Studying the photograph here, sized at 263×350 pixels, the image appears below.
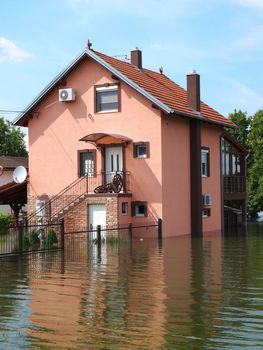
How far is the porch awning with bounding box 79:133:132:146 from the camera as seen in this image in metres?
28.9

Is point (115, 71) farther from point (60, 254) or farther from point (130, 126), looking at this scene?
point (60, 254)

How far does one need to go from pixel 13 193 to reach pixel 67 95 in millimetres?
6994

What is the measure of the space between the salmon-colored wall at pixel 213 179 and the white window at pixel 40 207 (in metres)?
8.40

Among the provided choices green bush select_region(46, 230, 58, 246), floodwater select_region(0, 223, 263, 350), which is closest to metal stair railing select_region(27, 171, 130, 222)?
green bush select_region(46, 230, 58, 246)

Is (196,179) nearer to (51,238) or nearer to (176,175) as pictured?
(176,175)

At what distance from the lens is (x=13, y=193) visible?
3406 cm

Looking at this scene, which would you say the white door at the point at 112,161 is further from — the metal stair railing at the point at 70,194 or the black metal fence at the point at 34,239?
the black metal fence at the point at 34,239

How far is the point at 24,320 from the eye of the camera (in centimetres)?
999

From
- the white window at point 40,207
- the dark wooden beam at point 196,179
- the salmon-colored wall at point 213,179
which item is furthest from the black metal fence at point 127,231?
the salmon-colored wall at point 213,179

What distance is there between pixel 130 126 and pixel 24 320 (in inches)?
787

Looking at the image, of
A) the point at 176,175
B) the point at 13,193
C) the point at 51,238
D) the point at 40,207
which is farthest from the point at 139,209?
the point at 13,193

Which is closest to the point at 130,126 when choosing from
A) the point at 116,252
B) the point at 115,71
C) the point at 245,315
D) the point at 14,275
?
the point at 115,71

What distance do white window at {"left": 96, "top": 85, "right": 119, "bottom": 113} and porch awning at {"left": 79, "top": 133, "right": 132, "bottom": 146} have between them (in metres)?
1.56

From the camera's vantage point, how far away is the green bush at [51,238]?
2401 cm
